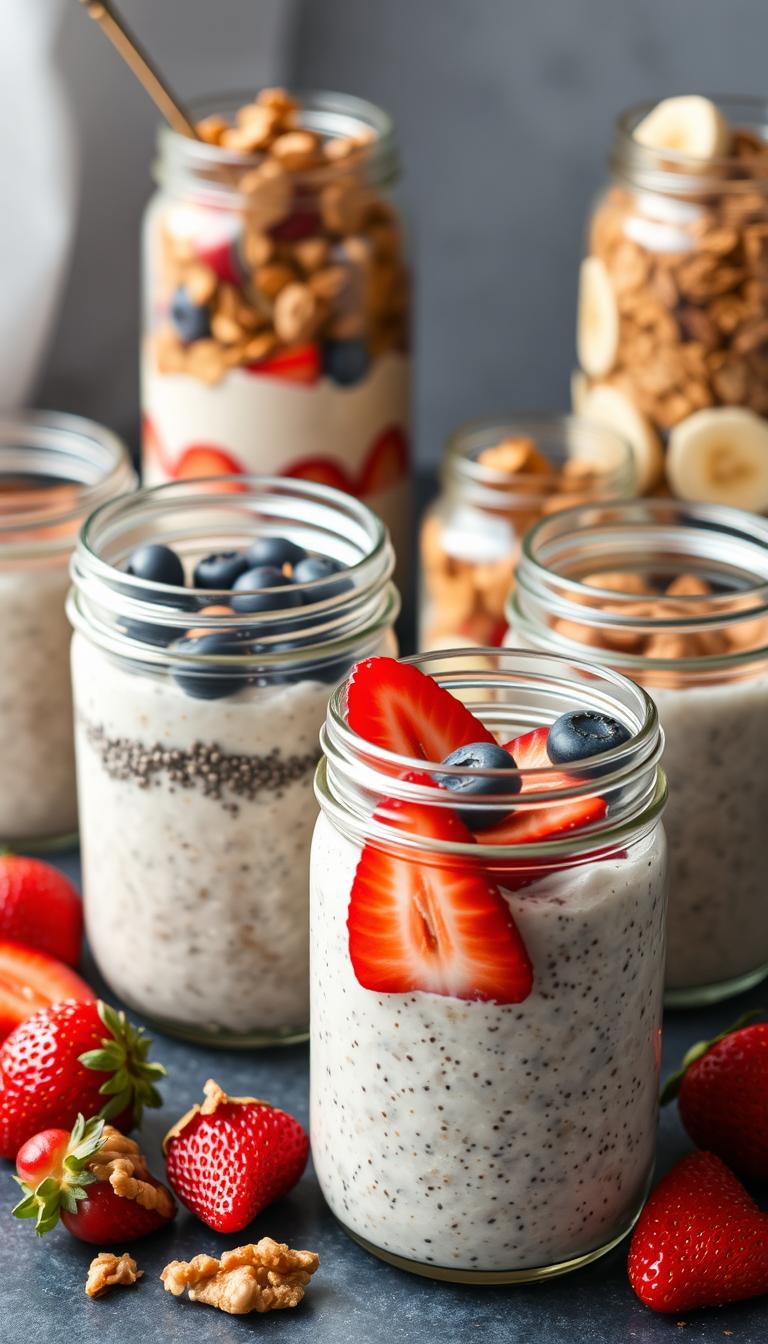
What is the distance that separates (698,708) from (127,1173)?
442 mm

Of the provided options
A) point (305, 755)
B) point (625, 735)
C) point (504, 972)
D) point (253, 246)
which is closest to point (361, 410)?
point (253, 246)

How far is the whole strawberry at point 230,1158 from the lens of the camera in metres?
0.99

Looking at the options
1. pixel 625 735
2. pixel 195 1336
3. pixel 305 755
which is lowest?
pixel 195 1336

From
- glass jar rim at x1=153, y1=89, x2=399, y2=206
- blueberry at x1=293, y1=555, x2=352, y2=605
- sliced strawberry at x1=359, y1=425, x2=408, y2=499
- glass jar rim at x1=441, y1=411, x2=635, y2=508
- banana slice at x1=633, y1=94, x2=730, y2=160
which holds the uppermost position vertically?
banana slice at x1=633, y1=94, x2=730, y2=160

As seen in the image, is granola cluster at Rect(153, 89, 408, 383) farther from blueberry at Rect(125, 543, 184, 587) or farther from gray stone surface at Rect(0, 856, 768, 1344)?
gray stone surface at Rect(0, 856, 768, 1344)

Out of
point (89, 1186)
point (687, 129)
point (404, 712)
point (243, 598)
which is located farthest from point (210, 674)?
point (687, 129)

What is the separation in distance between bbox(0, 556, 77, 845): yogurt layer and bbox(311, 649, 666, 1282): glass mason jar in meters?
0.45

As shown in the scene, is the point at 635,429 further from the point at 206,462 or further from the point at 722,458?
the point at 206,462

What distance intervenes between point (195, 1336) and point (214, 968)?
0.27 m

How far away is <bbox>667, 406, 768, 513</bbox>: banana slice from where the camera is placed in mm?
1411

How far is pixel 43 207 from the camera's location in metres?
1.89

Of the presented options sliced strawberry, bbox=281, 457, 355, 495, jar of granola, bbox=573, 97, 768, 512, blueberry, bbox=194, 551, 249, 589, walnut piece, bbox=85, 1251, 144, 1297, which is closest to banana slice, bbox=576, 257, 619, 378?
jar of granola, bbox=573, 97, 768, 512

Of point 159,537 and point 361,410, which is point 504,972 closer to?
point 159,537

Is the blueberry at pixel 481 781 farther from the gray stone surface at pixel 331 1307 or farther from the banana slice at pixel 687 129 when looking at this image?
the banana slice at pixel 687 129
